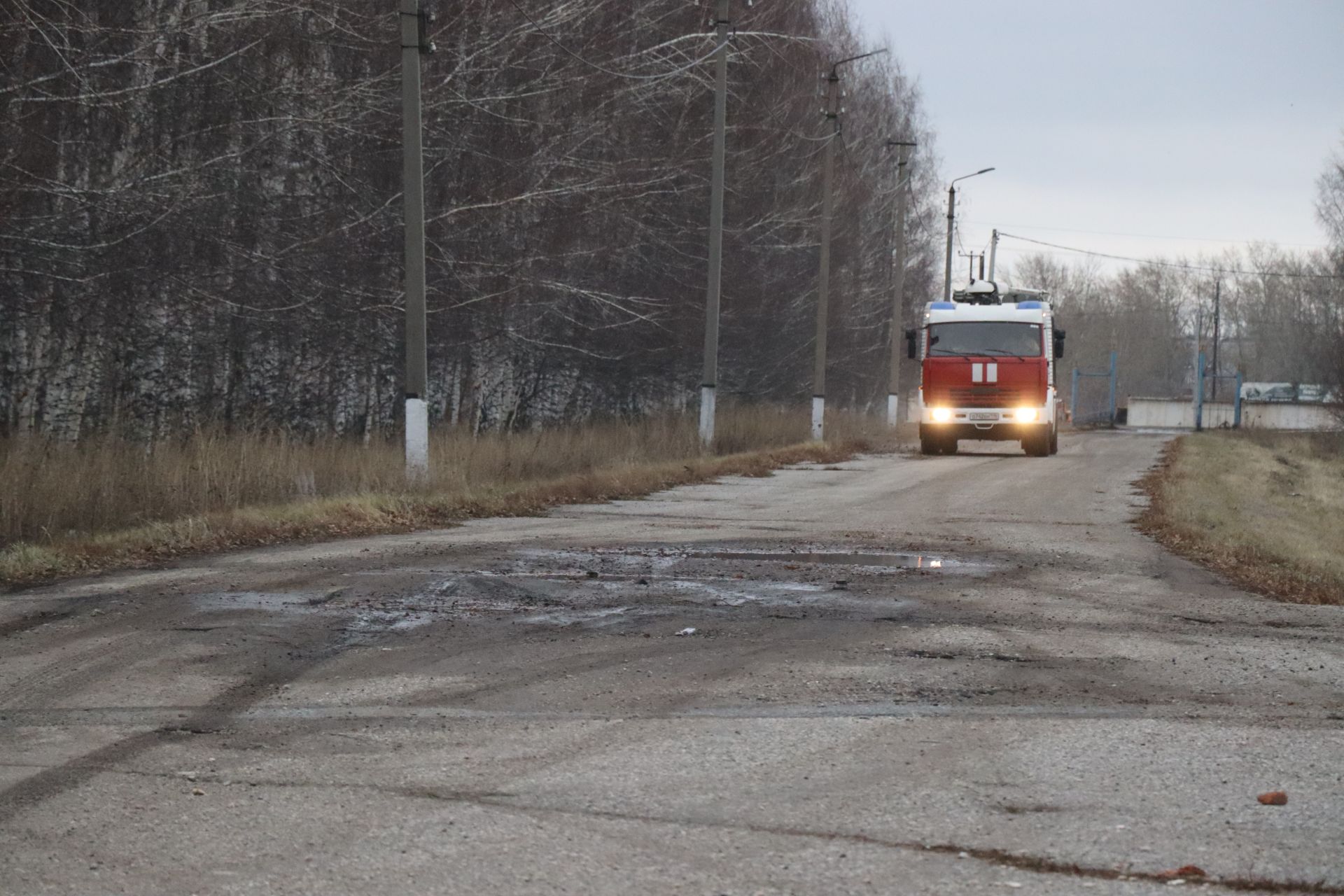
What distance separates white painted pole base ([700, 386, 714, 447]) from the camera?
2725 centimetres

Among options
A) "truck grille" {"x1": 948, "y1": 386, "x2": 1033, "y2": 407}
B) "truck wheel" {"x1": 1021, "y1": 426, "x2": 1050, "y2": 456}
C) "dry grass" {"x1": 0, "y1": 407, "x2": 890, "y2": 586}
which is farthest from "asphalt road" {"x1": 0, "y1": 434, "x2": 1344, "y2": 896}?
"truck wheel" {"x1": 1021, "y1": 426, "x2": 1050, "y2": 456}

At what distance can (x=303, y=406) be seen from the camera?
83.4 feet

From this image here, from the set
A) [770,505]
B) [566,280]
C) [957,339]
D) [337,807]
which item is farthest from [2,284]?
[957,339]

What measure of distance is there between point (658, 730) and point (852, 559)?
19.7ft

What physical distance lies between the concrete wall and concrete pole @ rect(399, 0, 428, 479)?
56925 mm

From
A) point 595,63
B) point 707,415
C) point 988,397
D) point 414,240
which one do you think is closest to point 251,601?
point 414,240

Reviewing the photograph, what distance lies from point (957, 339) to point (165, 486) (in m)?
19.5

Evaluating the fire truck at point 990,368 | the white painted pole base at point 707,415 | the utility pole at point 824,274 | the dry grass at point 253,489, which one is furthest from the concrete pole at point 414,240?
the utility pole at point 824,274

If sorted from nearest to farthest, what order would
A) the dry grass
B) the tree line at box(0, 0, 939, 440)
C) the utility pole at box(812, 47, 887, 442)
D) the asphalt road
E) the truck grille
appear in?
1. the asphalt road
2. the dry grass
3. the tree line at box(0, 0, 939, 440)
4. the truck grille
5. the utility pole at box(812, 47, 887, 442)

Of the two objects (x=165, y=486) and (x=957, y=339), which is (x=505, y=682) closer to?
(x=165, y=486)

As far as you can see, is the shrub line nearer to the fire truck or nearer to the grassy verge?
the grassy verge

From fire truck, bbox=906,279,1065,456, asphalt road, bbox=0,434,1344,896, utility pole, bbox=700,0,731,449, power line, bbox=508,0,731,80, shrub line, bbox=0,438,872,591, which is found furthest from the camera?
fire truck, bbox=906,279,1065,456

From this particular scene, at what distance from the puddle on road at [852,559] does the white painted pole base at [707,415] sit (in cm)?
1526

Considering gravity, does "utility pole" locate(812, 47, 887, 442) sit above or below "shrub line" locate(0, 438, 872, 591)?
above
